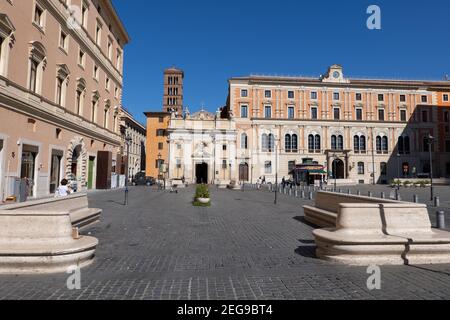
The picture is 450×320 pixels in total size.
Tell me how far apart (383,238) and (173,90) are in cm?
8394

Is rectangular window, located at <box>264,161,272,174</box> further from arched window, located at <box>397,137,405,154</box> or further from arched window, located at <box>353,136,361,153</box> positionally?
arched window, located at <box>397,137,405,154</box>

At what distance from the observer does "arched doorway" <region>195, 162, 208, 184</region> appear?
5216cm

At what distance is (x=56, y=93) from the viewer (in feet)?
64.1

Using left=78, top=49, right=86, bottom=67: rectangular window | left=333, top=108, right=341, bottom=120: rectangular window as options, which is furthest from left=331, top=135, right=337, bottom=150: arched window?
left=78, top=49, right=86, bottom=67: rectangular window

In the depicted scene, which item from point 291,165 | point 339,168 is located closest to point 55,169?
point 291,165

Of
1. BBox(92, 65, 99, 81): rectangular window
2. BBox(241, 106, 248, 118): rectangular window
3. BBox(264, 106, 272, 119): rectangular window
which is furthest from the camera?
BBox(264, 106, 272, 119): rectangular window

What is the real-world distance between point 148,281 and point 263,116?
49631mm

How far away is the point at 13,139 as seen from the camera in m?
14.9

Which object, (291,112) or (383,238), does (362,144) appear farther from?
(383,238)

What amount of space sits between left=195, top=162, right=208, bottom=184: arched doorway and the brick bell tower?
3583cm

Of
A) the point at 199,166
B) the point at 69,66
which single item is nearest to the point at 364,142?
the point at 199,166

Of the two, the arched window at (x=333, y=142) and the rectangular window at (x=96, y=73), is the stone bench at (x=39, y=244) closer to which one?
the rectangular window at (x=96, y=73)

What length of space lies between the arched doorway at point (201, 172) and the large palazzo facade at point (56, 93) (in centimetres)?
2248

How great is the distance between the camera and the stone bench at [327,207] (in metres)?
8.70
